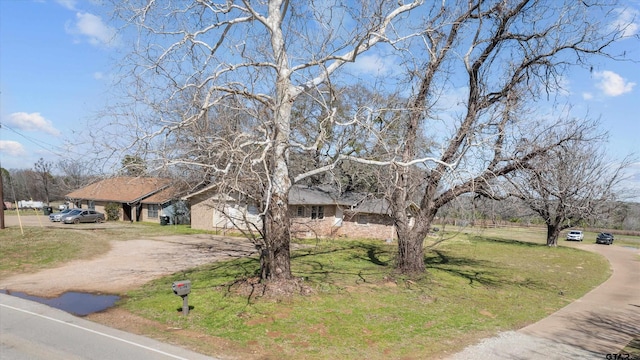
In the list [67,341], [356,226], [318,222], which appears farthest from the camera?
[356,226]

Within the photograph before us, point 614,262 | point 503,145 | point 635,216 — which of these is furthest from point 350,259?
point 635,216

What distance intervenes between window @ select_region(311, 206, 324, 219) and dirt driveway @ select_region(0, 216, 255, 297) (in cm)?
546

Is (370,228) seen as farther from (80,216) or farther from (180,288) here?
(80,216)

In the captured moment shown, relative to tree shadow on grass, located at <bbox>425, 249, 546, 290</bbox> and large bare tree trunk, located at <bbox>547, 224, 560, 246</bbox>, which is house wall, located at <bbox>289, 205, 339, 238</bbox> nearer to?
tree shadow on grass, located at <bbox>425, 249, 546, 290</bbox>

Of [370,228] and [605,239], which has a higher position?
[370,228]

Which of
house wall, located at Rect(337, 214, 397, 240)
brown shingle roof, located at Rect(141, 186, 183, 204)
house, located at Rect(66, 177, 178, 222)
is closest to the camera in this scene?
house wall, located at Rect(337, 214, 397, 240)

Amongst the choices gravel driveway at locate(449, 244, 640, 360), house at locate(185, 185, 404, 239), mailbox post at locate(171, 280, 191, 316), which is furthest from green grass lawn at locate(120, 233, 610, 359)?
house at locate(185, 185, 404, 239)

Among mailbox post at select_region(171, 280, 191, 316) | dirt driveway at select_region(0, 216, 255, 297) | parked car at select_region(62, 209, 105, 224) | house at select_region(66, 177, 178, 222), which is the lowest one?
dirt driveway at select_region(0, 216, 255, 297)

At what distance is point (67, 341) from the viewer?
676 cm

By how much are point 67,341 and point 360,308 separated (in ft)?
19.7

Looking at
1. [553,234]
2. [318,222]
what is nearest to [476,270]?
[318,222]

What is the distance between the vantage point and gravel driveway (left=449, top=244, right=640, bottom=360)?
7180 millimetres

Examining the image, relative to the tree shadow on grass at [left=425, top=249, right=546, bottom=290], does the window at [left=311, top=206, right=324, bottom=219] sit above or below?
above

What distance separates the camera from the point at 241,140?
9500 millimetres
